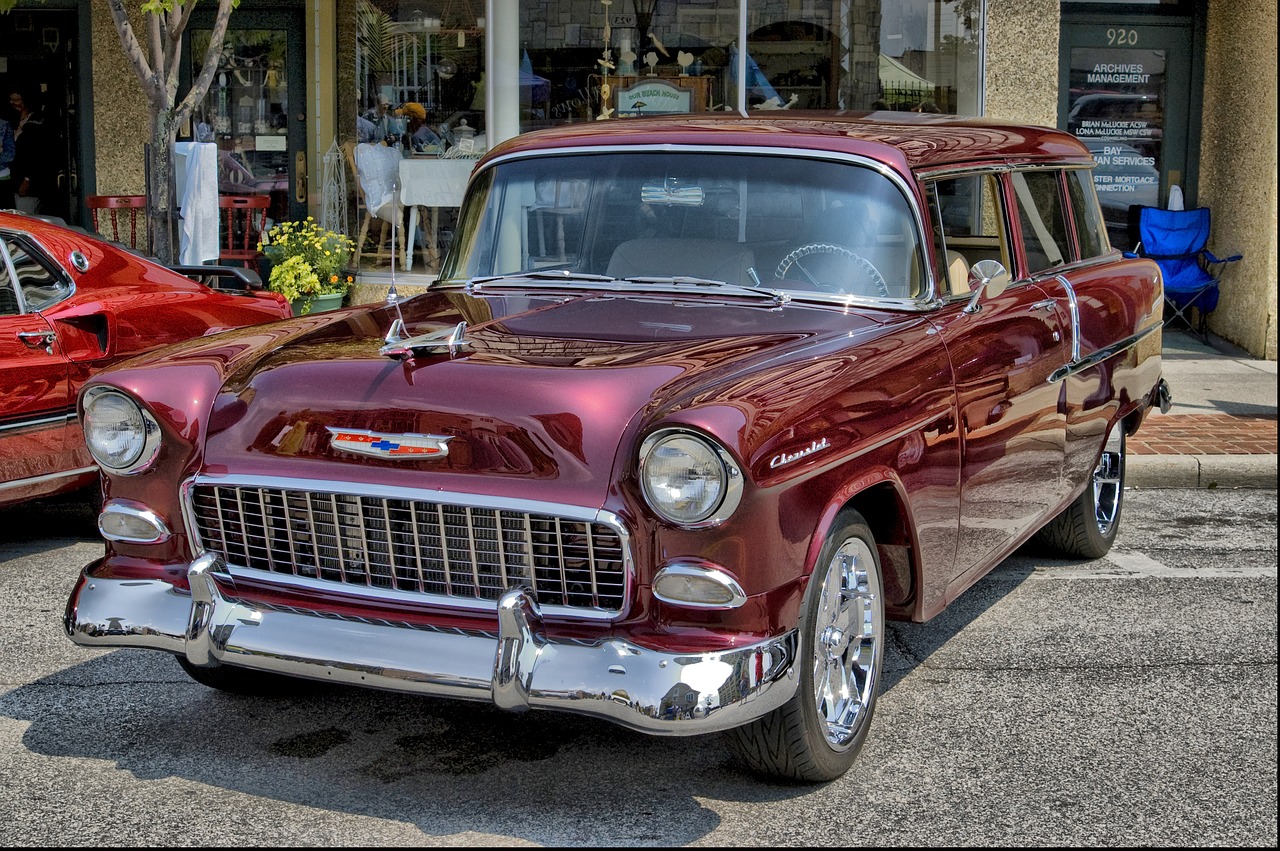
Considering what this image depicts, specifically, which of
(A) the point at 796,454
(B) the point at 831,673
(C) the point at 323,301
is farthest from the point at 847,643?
(C) the point at 323,301

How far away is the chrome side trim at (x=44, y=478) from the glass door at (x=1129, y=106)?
9.12 m

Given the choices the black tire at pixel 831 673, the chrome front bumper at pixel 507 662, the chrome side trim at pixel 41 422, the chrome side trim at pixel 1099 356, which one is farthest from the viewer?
the chrome side trim at pixel 41 422

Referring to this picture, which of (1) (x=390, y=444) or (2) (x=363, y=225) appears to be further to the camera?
(2) (x=363, y=225)

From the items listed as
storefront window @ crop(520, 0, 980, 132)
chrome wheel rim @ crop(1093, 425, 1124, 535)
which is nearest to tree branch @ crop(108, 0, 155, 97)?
storefront window @ crop(520, 0, 980, 132)

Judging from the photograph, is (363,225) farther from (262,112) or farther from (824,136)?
(824,136)

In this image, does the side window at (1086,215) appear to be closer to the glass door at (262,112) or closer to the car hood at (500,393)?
the car hood at (500,393)

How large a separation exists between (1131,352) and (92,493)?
449 cm

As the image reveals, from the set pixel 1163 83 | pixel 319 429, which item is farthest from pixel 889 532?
pixel 1163 83

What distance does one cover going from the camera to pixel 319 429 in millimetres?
3814

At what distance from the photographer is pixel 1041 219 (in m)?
5.67

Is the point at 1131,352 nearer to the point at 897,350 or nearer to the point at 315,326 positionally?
the point at 897,350

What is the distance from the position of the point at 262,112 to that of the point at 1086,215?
857cm

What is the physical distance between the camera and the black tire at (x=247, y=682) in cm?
462

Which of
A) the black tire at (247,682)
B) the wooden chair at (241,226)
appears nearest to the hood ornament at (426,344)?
the black tire at (247,682)
